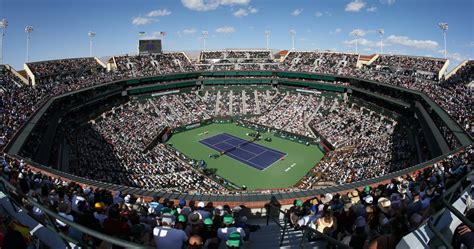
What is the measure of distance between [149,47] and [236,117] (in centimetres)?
3092

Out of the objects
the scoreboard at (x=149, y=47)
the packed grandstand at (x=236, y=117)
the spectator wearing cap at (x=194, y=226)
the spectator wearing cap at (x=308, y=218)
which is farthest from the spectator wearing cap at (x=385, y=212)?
the scoreboard at (x=149, y=47)

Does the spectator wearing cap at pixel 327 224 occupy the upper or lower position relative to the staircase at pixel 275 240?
upper

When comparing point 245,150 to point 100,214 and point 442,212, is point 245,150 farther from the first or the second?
point 442,212

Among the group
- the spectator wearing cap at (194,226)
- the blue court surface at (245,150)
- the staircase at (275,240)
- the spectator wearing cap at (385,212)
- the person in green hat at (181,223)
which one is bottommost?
the blue court surface at (245,150)

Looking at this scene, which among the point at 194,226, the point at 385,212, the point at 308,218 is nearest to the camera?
the point at 194,226

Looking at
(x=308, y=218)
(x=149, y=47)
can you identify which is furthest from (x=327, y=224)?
(x=149, y=47)

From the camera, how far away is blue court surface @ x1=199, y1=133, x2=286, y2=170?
42.7 meters

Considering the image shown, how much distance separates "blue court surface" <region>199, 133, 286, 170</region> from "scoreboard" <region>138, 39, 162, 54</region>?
34881 mm

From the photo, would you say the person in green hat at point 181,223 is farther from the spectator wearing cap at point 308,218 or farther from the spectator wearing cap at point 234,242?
the spectator wearing cap at point 308,218

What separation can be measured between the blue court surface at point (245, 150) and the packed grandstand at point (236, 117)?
22.0 ft

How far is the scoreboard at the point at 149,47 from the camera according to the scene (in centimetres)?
7681

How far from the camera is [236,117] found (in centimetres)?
6275

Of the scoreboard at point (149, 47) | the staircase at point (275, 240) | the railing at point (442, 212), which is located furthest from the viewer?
the scoreboard at point (149, 47)

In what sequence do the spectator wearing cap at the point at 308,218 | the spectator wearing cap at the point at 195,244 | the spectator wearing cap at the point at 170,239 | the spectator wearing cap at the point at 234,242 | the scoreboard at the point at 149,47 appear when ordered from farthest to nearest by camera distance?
the scoreboard at the point at 149,47
the spectator wearing cap at the point at 308,218
the spectator wearing cap at the point at 234,242
the spectator wearing cap at the point at 170,239
the spectator wearing cap at the point at 195,244
